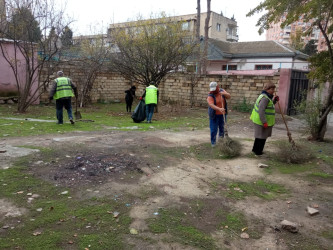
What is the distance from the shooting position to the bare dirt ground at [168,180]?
3176 mm

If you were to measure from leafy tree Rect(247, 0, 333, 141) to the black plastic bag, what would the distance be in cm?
499

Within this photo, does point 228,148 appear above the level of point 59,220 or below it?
above

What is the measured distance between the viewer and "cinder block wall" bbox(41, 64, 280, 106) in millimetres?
14602

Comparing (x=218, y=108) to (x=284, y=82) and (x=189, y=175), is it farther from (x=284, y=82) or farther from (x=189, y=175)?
(x=284, y=82)

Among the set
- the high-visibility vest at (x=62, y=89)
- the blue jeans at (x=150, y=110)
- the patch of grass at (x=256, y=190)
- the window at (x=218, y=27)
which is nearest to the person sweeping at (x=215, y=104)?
the patch of grass at (x=256, y=190)

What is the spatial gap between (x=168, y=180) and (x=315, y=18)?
5176 millimetres

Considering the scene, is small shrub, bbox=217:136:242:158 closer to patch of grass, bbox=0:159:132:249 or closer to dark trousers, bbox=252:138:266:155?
dark trousers, bbox=252:138:266:155

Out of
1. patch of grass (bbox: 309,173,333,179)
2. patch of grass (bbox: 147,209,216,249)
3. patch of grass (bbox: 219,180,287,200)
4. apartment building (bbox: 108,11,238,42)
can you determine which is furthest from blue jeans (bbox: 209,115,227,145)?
apartment building (bbox: 108,11,238,42)

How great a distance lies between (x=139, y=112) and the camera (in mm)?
10773

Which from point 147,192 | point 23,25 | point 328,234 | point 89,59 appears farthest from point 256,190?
point 89,59

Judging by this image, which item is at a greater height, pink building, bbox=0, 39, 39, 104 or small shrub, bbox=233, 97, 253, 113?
pink building, bbox=0, 39, 39, 104

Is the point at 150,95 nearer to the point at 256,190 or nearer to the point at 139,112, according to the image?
the point at 139,112

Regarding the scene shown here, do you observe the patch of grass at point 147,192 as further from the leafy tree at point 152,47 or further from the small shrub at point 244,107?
the small shrub at point 244,107

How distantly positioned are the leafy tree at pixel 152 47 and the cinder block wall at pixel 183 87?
322 cm
